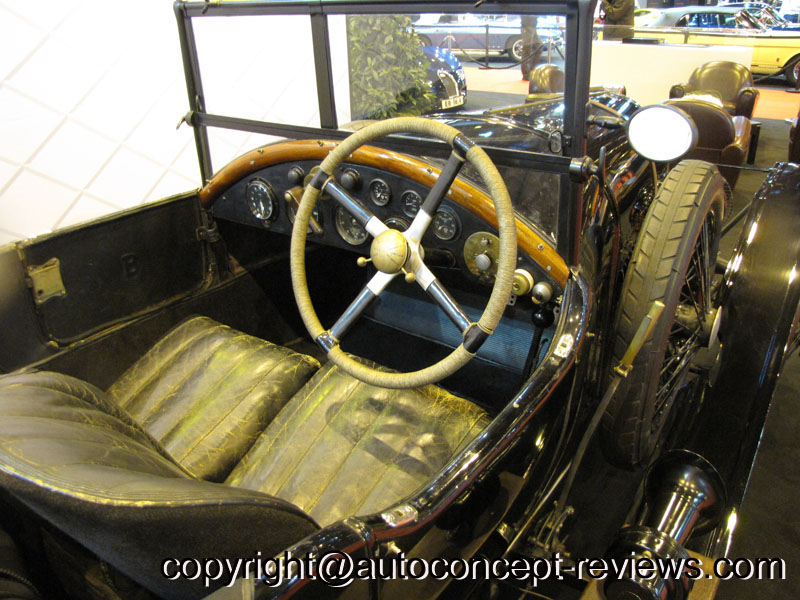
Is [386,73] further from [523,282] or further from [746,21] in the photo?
[746,21]

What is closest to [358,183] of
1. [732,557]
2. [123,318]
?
[123,318]

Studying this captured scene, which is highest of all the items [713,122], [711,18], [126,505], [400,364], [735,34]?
[711,18]

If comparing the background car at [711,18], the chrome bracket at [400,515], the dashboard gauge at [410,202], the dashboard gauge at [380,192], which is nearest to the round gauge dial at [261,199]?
the dashboard gauge at [380,192]

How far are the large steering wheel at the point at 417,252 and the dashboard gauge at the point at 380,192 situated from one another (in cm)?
23

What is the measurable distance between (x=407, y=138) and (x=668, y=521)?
1.28 meters

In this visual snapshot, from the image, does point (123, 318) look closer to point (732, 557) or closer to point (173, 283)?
point (173, 283)

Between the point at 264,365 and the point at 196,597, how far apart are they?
46.4 inches

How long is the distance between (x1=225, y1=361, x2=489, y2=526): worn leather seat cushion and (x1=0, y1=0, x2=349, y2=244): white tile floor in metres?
1.06

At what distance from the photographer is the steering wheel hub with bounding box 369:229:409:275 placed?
1425 millimetres

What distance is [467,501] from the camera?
114 centimetres

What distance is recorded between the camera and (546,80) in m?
2.00

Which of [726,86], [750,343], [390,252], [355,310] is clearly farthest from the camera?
[726,86]

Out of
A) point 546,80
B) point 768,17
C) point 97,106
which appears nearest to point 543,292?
point 546,80

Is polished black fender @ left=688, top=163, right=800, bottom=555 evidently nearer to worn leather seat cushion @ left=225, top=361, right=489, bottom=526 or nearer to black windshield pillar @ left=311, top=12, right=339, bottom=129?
worn leather seat cushion @ left=225, top=361, right=489, bottom=526
